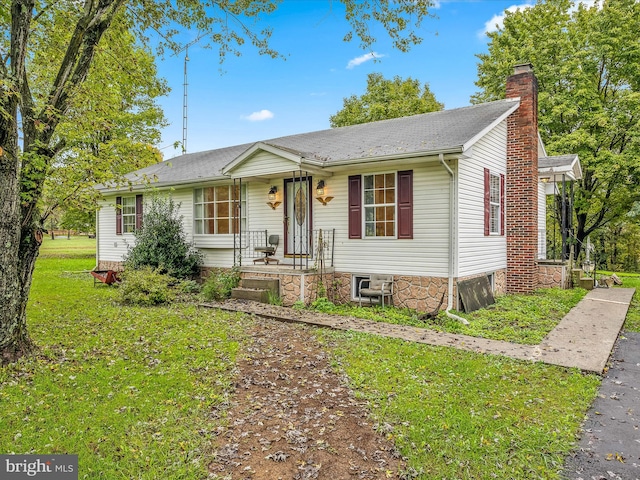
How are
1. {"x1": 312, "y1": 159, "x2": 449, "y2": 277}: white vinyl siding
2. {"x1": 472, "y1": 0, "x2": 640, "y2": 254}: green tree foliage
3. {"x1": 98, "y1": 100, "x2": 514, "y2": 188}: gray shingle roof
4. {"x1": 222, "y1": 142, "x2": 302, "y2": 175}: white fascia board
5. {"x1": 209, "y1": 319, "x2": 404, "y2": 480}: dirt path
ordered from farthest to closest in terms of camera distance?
{"x1": 472, "y1": 0, "x2": 640, "y2": 254}: green tree foliage → {"x1": 222, "y1": 142, "x2": 302, "y2": 175}: white fascia board → {"x1": 98, "y1": 100, "x2": 514, "y2": 188}: gray shingle roof → {"x1": 312, "y1": 159, "x2": 449, "y2": 277}: white vinyl siding → {"x1": 209, "y1": 319, "x2": 404, "y2": 480}: dirt path

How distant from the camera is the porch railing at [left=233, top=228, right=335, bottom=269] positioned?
9793 millimetres

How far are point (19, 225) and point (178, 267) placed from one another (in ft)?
22.3

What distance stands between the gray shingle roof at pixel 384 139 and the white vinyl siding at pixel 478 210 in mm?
476

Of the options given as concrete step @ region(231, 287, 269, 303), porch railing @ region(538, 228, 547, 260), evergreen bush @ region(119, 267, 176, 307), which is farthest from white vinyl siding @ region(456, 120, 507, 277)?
evergreen bush @ region(119, 267, 176, 307)

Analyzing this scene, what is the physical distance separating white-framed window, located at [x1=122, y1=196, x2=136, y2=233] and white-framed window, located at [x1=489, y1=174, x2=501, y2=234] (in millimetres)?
11634

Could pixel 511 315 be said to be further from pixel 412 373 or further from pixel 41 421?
pixel 41 421

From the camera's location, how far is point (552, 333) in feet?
21.9

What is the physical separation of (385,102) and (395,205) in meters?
18.7

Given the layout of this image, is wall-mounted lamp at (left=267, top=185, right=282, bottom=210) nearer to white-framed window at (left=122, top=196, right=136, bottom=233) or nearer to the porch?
the porch

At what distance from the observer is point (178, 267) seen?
11.8 m

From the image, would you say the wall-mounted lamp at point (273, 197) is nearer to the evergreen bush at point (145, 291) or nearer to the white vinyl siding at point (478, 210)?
the evergreen bush at point (145, 291)

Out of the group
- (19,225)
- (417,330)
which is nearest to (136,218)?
(19,225)

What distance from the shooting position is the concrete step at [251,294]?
9633 millimetres

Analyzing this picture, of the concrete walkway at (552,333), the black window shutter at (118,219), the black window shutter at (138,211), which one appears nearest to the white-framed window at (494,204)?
the concrete walkway at (552,333)
